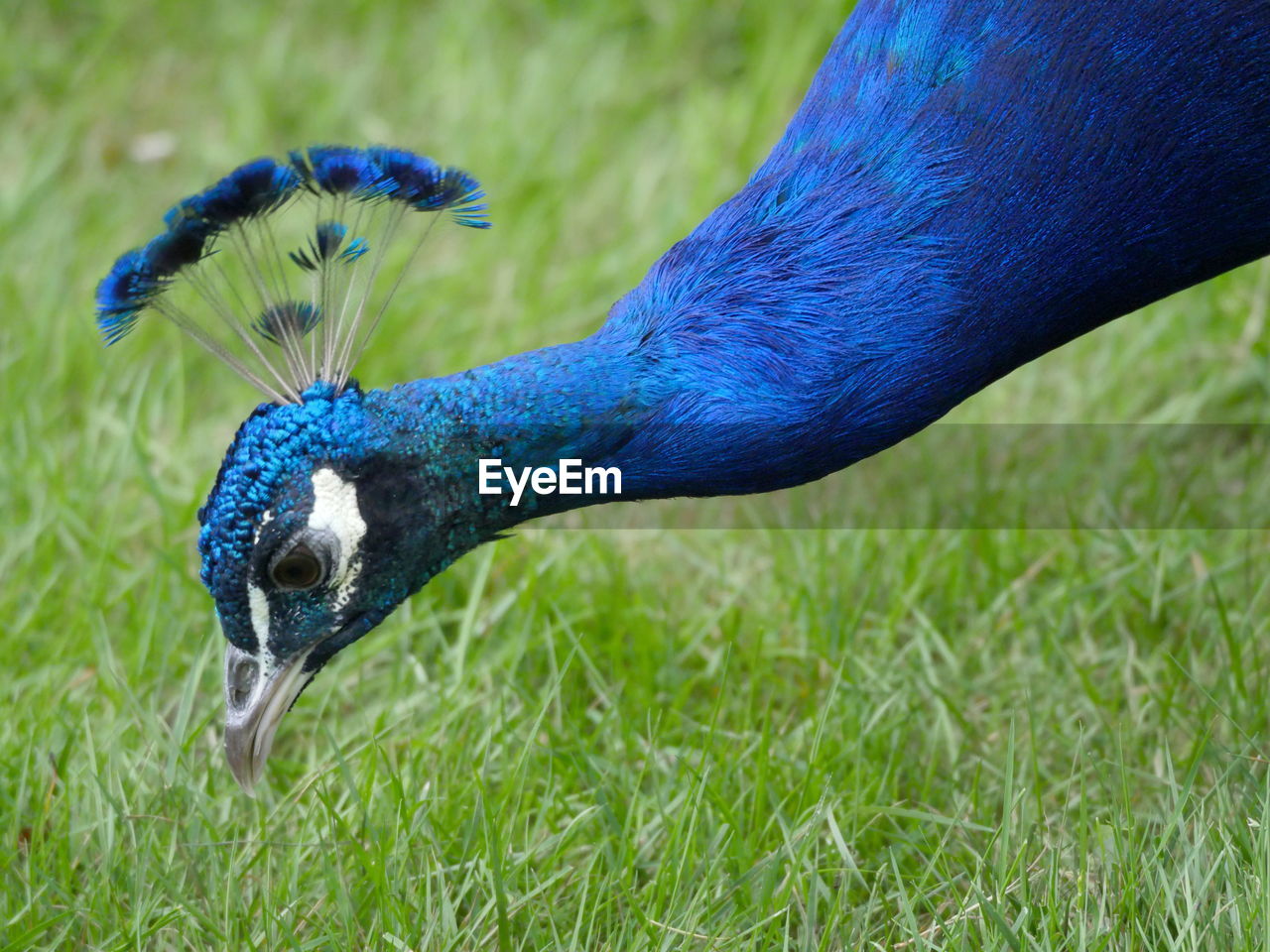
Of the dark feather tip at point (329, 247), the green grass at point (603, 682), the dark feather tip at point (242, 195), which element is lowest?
the green grass at point (603, 682)

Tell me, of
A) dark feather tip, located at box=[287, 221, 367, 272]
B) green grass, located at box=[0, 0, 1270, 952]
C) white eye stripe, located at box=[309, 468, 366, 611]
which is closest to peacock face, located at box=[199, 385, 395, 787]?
white eye stripe, located at box=[309, 468, 366, 611]

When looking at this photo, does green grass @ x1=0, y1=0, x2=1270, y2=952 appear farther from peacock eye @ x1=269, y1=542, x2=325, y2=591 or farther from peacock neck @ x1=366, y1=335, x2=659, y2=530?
peacock neck @ x1=366, y1=335, x2=659, y2=530

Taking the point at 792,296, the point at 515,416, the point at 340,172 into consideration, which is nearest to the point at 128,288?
the point at 340,172

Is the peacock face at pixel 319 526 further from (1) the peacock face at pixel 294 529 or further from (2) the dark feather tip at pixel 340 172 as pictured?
(2) the dark feather tip at pixel 340 172

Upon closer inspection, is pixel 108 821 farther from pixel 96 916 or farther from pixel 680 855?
pixel 680 855

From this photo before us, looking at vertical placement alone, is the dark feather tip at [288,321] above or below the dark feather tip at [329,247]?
below

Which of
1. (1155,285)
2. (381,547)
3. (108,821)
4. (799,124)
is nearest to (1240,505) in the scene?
(1155,285)

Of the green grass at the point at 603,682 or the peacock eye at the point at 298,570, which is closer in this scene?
the peacock eye at the point at 298,570

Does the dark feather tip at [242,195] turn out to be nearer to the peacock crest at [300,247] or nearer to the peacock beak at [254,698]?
the peacock crest at [300,247]

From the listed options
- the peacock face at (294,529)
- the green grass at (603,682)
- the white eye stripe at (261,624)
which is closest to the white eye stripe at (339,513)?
the peacock face at (294,529)
